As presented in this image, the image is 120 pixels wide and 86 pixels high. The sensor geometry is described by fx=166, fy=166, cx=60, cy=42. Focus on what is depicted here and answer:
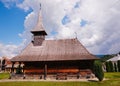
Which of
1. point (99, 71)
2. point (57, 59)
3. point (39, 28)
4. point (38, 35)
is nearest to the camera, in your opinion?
point (99, 71)

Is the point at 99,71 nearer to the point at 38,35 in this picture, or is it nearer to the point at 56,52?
the point at 56,52

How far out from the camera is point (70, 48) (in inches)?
1184

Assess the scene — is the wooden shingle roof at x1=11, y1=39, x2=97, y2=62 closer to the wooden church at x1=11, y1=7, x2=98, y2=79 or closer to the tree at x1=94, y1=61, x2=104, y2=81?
the wooden church at x1=11, y1=7, x2=98, y2=79

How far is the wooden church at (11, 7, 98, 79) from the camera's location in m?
27.8

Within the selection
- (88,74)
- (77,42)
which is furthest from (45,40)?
(88,74)

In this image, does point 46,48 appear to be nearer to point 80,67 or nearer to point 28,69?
point 28,69

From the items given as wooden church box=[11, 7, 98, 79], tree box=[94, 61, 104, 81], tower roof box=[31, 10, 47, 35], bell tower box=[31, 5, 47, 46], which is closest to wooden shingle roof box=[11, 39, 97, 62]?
wooden church box=[11, 7, 98, 79]

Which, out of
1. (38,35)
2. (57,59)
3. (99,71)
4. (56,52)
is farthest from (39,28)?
(99,71)

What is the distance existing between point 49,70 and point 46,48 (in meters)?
4.47

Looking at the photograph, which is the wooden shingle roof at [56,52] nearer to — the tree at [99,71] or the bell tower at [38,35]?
the bell tower at [38,35]

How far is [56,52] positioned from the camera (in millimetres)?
29781

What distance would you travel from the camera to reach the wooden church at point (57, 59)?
91.1 feet

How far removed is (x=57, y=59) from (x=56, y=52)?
223 centimetres

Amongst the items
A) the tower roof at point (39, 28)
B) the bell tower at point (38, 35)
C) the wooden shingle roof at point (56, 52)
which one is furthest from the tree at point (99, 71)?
the tower roof at point (39, 28)
